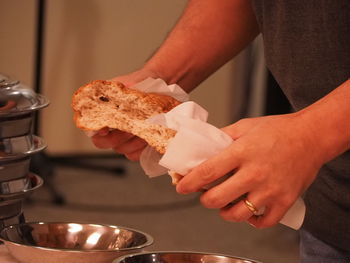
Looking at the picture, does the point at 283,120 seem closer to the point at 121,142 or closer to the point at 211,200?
the point at 211,200

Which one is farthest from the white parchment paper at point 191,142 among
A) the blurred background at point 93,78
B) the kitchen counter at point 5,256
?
the blurred background at point 93,78

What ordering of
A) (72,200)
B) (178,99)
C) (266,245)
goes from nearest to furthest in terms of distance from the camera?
(178,99), (266,245), (72,200)

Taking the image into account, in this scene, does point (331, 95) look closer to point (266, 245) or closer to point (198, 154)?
point (198, 154)

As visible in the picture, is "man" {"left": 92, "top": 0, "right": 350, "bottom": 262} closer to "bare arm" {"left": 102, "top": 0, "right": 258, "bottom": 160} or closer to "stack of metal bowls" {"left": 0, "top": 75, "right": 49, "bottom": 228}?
"bare arm" {"left": 102, "top": 0, "right": 258, "bottom": 160}

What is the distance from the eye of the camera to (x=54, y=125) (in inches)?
183

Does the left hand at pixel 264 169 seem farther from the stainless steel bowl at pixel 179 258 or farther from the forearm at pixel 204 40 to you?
the forearm at pixel 204 40

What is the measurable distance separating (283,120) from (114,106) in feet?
0.97

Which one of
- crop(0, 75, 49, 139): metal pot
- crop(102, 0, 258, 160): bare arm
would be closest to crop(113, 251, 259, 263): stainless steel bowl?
crop(0, 75, 49, 139): metal pot

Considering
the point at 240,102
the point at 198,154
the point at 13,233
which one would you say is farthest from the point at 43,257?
the point at 240,102

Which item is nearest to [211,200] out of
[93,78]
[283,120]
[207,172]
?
[207,172]

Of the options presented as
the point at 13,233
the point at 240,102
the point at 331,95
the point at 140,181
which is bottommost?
the point at 140,181

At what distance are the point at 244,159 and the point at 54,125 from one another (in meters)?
3.64

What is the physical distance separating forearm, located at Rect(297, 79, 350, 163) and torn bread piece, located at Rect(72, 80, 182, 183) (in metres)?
0.26

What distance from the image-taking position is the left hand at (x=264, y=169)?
42.3 inches
